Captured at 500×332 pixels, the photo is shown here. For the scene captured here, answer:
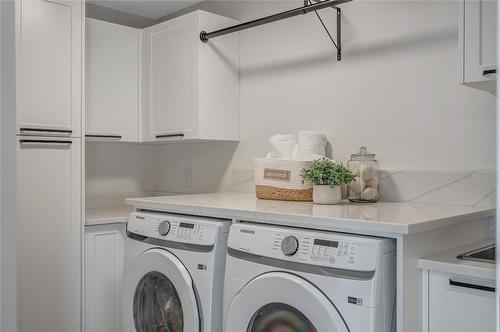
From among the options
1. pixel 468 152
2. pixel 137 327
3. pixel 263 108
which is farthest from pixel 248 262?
pixel 263 108

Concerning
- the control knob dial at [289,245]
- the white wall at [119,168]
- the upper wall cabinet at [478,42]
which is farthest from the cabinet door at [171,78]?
the upper wall cabinet at [478,42]

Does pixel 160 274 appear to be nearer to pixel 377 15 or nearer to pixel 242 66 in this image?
pixel 242 66

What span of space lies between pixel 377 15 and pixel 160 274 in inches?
63.7

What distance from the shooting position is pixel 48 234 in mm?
2484

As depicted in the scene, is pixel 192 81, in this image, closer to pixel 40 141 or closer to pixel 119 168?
pixel 40 141

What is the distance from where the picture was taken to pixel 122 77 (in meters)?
3.07

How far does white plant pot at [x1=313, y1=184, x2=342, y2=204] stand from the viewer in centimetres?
209

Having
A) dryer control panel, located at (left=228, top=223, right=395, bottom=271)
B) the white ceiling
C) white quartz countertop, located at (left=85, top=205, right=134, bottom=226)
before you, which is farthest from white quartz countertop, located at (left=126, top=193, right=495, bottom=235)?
the white ceiling

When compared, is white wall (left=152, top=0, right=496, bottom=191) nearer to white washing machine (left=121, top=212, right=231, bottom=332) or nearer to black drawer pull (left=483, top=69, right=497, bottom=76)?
black drawer pull (left=483, top=69, right=497, bottom=76)

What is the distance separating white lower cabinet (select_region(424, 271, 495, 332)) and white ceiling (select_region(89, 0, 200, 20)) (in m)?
2.47

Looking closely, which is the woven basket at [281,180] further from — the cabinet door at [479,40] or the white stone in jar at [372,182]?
the cabinet door at [479,40]

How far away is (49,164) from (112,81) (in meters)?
0.77

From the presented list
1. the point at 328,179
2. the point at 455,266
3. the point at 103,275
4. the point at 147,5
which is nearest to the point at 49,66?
the point at 147,5

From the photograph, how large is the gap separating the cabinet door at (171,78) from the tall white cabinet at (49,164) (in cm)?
55
